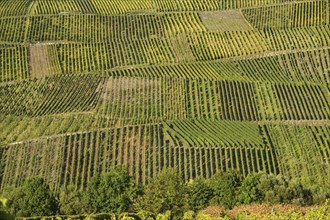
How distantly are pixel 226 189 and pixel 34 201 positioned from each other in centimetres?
1636

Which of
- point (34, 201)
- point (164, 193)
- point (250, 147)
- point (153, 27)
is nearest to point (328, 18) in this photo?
point (153, 27)

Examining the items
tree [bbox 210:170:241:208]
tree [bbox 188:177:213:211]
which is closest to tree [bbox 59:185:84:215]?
tree [bbox 188:177:213:211]

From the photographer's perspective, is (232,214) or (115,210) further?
(115,210)

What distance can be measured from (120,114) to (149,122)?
4141 mm

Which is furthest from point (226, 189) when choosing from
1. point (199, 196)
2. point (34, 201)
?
point (34, 201)

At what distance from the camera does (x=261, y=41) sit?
85250 millimetres

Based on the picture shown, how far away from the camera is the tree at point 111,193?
155 ft

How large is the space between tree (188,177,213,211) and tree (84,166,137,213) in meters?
5.09

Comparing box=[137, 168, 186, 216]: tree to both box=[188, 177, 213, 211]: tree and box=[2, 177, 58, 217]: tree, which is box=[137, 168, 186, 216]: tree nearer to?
box=[188, 177, 213, 211]: tree

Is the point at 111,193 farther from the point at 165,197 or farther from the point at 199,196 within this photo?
the point at 199,196

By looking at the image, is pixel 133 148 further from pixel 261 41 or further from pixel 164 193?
pixel 261 41

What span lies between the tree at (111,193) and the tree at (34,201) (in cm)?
318

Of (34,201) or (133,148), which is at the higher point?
(34,201)

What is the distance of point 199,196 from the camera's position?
47.4 metres
